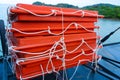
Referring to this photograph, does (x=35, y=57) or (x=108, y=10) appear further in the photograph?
(x=108, y=10)

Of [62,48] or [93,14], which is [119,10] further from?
[62,48]

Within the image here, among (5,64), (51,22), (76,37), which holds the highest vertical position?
(51,22)

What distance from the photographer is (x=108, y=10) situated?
4.60 metres

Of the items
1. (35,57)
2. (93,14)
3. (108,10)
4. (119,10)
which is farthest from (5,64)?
(119,10)

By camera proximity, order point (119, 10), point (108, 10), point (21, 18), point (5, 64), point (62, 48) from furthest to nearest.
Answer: point (119, 10)
point (108, 10)
point (5, 64)
point (62, 48)
point (21, 18)

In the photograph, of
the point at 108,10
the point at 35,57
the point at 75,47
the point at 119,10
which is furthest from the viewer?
the point at 119,10

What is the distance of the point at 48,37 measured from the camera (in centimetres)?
151

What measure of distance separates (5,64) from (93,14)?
1.07 meters

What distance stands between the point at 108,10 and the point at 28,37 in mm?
3549

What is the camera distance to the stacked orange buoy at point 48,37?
139cm

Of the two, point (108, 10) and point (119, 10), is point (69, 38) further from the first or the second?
point (119, 10)

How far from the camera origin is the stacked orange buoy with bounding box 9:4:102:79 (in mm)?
1394

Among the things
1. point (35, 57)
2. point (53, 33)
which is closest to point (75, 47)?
point (53, 33)

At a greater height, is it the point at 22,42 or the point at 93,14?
the point at 93,14
